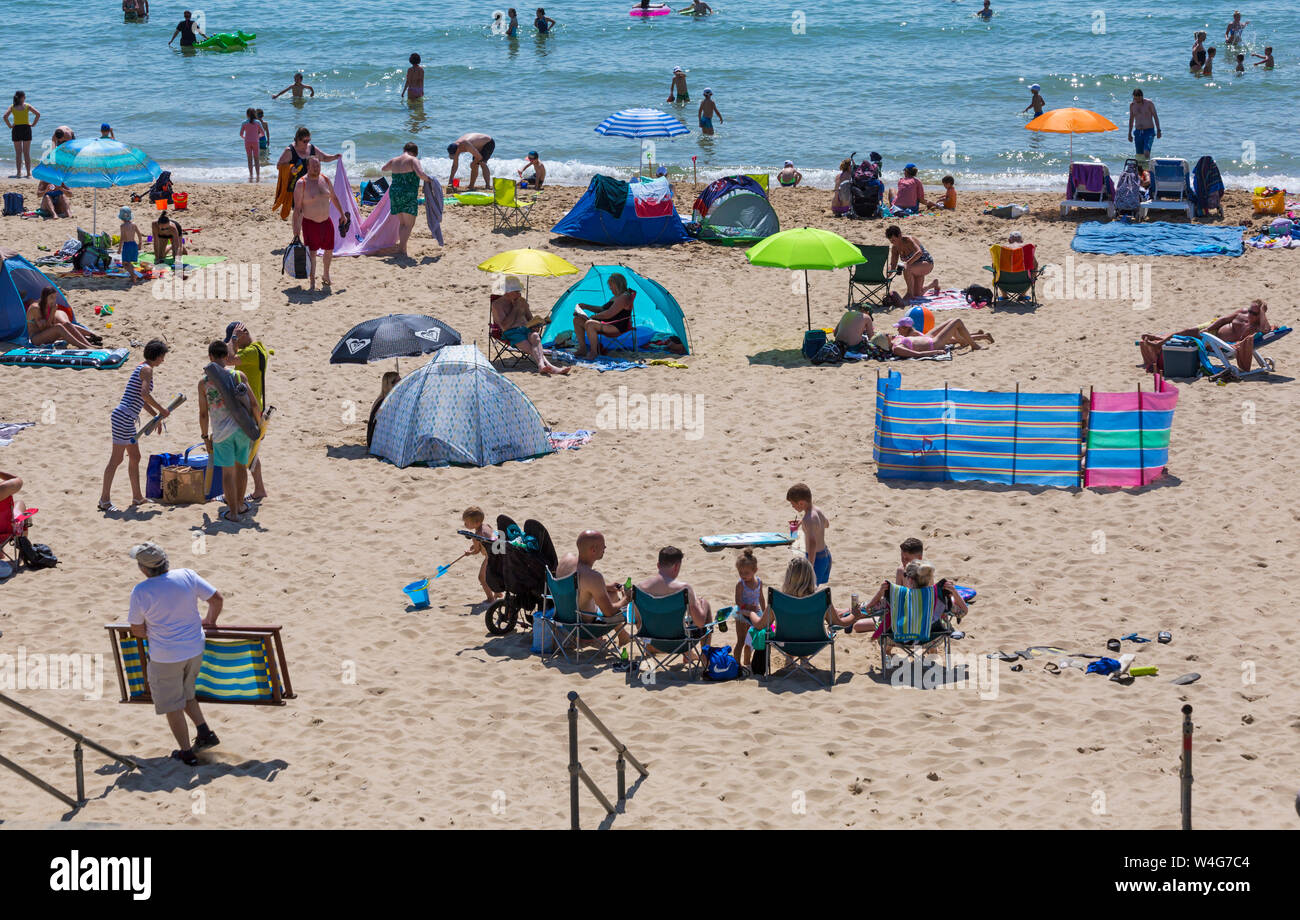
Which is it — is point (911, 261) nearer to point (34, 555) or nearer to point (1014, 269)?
point (1014, 269)

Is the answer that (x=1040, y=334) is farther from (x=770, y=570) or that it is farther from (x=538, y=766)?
(x=538, y=766)

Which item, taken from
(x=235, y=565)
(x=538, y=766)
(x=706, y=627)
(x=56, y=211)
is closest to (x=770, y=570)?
(x=706, y=627)

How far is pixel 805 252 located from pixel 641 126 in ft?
21.2

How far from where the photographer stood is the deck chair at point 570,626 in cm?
910

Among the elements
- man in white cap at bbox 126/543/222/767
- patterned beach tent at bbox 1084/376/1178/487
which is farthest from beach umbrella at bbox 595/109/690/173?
man in white cap at bbox 126/543/222/767

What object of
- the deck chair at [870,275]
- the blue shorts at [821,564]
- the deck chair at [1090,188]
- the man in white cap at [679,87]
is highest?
the man in white cap at [679,87]

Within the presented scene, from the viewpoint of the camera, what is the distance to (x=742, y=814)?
7.23 m

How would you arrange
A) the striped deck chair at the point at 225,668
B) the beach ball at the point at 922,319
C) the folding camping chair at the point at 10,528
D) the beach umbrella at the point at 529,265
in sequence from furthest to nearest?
the beach ball at the point at 922,319
the beach umbrella at the point at 529,265
the folding camping chair at the point at 10,528
the striped deck chair at the point at 225,668

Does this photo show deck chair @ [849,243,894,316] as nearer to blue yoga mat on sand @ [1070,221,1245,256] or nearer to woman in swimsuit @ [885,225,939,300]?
woman in swimsuit @ [885,225,939,300]

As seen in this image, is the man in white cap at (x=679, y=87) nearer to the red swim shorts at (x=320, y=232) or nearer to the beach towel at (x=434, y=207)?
the beach towel at (x=434, y=207)

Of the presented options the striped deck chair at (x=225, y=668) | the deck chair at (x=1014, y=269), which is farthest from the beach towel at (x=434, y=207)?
the striped deck chair at (x=225, y=668)

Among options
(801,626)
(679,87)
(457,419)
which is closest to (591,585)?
(801,626)

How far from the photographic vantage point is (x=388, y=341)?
1316 cm

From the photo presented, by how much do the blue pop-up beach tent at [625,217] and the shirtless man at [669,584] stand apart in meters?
11.3
